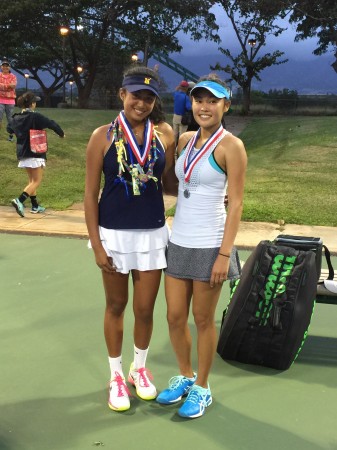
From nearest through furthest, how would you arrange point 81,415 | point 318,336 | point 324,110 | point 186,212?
point 186,212 → point 81,415 → point 318,336 → point 324,110

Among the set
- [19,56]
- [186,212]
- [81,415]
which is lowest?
[81,415]

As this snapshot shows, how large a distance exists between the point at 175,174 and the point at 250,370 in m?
1.51

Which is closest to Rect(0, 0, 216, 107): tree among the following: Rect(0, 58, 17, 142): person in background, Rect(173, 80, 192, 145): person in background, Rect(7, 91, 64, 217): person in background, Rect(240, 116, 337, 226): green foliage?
Rect(240, 116, 337, 226): green foliage

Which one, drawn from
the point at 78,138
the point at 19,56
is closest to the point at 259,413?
the point at 78,138

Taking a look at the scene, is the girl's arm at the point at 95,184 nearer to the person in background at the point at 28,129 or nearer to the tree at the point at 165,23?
the person in background at the point at 28,129

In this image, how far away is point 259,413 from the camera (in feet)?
10.2

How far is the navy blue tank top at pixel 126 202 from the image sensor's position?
285cm

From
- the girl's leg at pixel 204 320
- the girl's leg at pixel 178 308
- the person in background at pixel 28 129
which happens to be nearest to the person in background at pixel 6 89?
the person in background at pixel 28 129

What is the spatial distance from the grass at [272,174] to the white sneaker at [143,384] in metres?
4.77

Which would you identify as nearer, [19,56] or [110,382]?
[110,382]

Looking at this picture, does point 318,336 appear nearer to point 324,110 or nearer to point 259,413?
point 259,413

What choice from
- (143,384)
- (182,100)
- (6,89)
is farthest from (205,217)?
(6,89)

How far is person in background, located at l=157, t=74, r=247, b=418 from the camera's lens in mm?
2756

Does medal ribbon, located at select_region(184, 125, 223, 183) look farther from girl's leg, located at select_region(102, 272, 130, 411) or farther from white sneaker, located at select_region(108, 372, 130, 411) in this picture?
white sneaker, located at select_region(108, 372, 130, 411)
